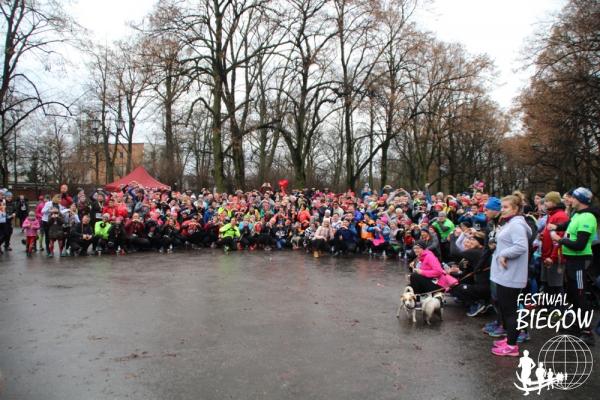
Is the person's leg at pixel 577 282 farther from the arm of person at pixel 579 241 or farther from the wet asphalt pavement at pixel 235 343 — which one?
the wet asphalt pavement at pixel 235 343

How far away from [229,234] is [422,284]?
8683mm

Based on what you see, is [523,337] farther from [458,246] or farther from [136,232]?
[136,232]

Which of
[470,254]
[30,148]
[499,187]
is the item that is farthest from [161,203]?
[499,187]

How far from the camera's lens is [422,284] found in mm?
7238

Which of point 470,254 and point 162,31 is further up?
point 162,31

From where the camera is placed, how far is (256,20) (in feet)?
83.1

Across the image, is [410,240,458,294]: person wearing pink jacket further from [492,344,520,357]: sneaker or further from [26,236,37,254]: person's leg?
[26,236,37,254]: person's leg

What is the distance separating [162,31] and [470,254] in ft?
61.2

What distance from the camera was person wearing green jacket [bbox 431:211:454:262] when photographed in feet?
35.7

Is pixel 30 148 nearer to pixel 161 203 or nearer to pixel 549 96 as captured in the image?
pixel 161 203

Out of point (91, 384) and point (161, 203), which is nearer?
point (91, 384)

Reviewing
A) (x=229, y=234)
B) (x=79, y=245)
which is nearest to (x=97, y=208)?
(x=79, y=245)

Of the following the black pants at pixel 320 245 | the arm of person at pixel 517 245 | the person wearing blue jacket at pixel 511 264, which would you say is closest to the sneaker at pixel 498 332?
the person wearing blue jacket at pixel 511 264

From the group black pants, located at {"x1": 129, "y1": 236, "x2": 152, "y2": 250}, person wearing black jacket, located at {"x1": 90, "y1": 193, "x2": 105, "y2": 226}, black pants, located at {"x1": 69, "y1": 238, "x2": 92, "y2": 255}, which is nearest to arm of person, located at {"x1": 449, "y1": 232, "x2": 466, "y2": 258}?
black pants, located at {"x1": 129, "y1": 236, "x2": 152, "y2": 250}
